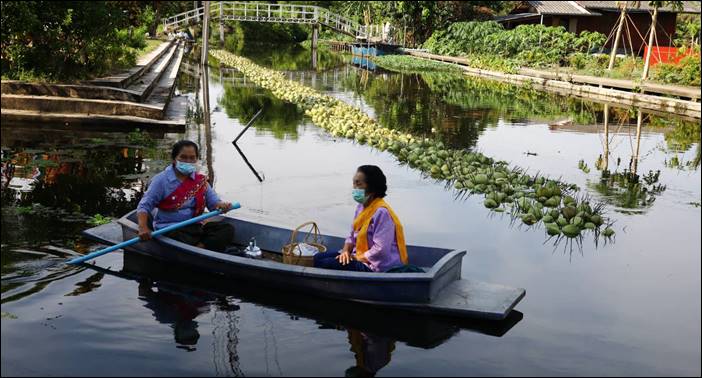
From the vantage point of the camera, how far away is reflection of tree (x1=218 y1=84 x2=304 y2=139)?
16.9 meters

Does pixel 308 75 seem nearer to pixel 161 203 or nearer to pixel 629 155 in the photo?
pixel 629 155

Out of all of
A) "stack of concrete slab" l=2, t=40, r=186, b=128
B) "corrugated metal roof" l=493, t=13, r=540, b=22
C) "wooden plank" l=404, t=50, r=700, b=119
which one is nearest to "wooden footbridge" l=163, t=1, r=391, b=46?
"corrugated metal roof" l=493, t=13, r=540, b=22

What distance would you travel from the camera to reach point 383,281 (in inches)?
234

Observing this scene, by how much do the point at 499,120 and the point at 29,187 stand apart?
40.8ft

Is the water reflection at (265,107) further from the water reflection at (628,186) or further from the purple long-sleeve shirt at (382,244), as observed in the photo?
the purple long-sleeve shirt at (382,244)

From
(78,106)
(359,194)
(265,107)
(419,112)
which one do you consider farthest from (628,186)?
(265,107)

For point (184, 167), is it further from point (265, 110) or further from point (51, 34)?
point (265, 110)

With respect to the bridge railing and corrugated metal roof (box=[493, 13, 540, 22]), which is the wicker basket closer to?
corrugated metal roof (box=[493, 13, 540, 22])

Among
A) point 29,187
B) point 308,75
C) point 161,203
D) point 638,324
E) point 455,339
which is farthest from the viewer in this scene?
point 308,75

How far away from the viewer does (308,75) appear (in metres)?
32.3

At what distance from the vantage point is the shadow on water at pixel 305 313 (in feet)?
18.8

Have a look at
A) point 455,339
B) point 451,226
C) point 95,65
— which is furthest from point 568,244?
point 95,65

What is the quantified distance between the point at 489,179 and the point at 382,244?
17.9 ft

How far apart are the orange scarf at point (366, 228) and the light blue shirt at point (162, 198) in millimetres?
1616
